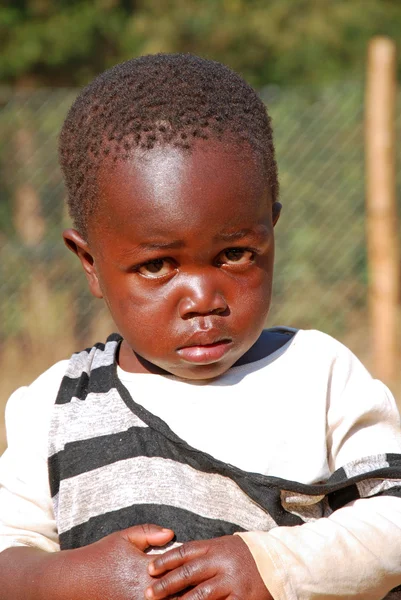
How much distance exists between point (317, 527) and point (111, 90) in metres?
1.07

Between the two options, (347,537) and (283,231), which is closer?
(347,537)

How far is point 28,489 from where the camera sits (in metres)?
2.20

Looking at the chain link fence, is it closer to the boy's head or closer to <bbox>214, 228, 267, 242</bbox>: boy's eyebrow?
the boy's head

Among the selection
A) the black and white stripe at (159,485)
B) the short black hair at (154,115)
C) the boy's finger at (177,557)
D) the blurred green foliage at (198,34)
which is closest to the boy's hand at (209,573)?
the boy's finger at (177,557)

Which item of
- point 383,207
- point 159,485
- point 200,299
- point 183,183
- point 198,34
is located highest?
point 198,34

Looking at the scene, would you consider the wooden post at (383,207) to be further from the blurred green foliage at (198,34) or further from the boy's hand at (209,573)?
the boy's hand at (209,573)

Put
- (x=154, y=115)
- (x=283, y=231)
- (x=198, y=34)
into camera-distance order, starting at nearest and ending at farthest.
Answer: (x=154, y=115)
(x=283, y=231)
(x=198, y=34)

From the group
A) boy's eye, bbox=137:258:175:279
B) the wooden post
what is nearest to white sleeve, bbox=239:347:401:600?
boy's eye, bbox=137:258:175:279

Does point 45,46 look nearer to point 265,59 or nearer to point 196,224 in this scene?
point 265,59

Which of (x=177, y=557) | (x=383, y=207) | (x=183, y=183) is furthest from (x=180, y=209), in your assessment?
(x=383, y=207)

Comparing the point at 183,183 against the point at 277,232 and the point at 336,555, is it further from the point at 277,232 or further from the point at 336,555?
the point at 277,232

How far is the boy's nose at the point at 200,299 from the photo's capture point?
2023 mm

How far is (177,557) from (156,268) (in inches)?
23.7

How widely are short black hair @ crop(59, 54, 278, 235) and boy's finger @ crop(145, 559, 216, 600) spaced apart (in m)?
0.82
